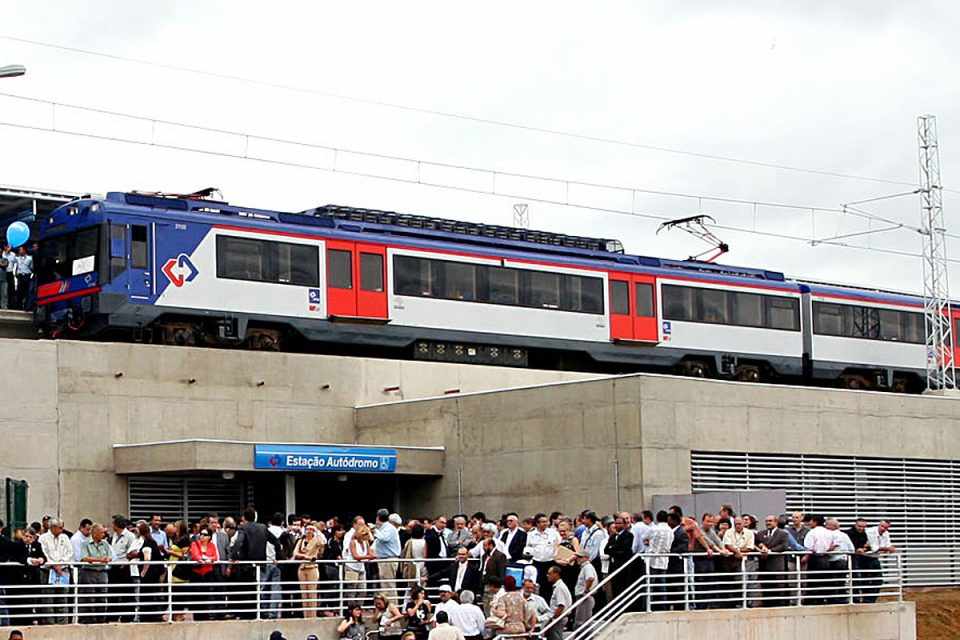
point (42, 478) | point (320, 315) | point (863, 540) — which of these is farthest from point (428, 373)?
point (863, 540)

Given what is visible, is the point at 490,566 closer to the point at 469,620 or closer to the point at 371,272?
the point at 469,620

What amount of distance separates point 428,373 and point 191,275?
5.16 m

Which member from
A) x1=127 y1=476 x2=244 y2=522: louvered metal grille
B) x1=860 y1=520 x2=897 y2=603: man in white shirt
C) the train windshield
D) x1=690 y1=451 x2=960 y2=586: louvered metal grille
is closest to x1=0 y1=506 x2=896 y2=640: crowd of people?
x1=860 y1=520 x2=897 y2=603: man in white shirt

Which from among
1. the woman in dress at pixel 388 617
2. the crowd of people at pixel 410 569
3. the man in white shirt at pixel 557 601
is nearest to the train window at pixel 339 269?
the crowd of people at pixel 410 569

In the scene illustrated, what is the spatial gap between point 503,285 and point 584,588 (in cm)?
1948

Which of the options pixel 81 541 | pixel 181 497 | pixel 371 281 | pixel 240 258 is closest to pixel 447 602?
pixel 81 541

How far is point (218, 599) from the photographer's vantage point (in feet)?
72.9

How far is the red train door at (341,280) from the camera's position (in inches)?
1451

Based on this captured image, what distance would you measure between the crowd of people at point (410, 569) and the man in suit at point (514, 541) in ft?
0.07

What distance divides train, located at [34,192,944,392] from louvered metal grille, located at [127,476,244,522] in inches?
158

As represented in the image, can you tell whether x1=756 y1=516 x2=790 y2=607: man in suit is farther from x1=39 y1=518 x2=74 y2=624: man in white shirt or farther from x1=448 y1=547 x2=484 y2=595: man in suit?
x1=39 y1=518 x2=74 y2=624: man in white shirt

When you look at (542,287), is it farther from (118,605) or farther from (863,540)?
(118,605)

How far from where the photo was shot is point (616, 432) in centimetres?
2958

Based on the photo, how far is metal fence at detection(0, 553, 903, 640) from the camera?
20.3 metres
